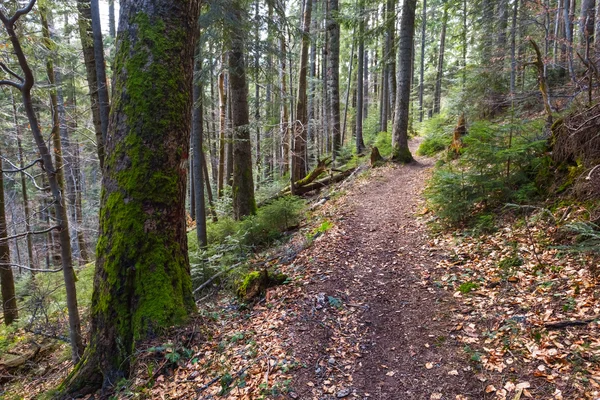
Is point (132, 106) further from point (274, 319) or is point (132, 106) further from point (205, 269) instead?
point (205, 269)

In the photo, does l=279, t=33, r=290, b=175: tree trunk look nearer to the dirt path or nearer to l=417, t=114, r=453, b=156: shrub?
the dirt path

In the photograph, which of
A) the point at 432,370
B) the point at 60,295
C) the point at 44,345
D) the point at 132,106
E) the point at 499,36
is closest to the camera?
the point at 432,370

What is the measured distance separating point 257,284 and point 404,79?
9.48m

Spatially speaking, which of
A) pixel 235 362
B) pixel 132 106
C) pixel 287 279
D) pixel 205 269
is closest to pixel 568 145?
pixel 287 279

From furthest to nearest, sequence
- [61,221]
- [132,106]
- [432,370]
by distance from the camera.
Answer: [61,221], [132,106], [432,370]

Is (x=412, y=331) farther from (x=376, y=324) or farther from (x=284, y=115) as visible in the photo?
(x=284, y=115)

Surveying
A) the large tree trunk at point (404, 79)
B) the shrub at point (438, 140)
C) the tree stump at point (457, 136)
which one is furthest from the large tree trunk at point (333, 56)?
the tree stump at point (457, 136)

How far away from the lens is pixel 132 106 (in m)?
3.33

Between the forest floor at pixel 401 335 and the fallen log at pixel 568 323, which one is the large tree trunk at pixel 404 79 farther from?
the fallen log at pixel 568 323

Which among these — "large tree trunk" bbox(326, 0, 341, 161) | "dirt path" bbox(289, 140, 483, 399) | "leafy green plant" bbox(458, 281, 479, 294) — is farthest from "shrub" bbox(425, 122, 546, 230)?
"large tree trunk" bbox(326, 0, 341, 161)

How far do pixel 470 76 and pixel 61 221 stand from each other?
14.0 metres

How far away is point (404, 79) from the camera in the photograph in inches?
433

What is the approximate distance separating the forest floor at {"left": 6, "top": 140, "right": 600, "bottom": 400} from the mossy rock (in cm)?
16

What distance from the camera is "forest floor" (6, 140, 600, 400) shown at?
2.76 m
